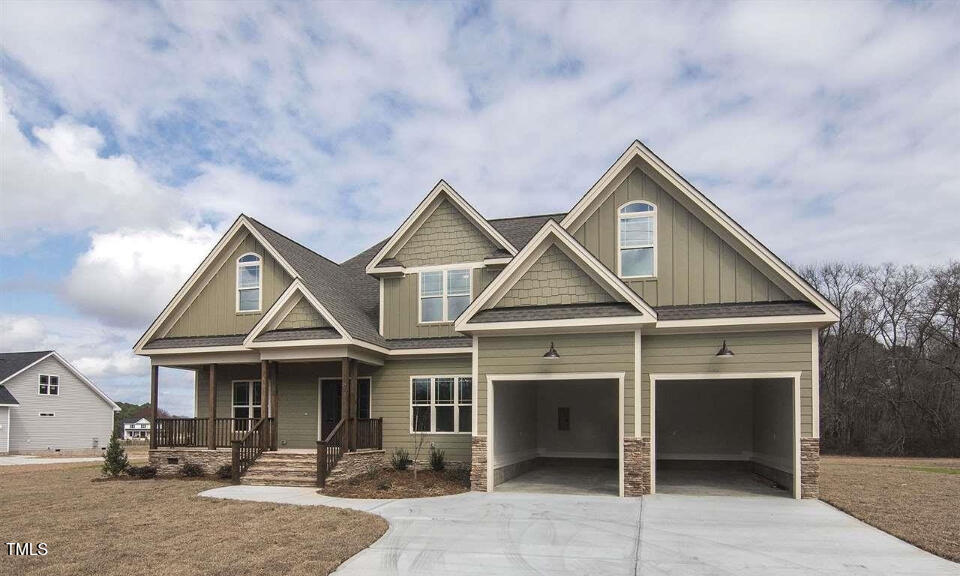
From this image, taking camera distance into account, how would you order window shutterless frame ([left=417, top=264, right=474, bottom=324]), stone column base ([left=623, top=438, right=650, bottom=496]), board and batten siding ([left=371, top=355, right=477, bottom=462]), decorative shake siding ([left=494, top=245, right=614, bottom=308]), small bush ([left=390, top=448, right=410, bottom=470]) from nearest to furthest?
stone column base ([left=623, top=438, right=650, bottom=496]), decorative shake siding ([left=494, top=245, right=614, bottom=308]), small bush ([left=390, top=448, right=410, bottom=470]), board and batten siding ([left=371, top=355, right=477, bottom=462]), window shutterless frame ([left=417, top=264, right=474, bottom=324])

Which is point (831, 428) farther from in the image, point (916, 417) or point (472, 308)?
point (472, 308)

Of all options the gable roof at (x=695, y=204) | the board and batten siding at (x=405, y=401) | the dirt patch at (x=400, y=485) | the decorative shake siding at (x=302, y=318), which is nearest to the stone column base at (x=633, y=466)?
the dirt patch at (x=400, y=485)

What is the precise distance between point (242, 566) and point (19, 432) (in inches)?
1481

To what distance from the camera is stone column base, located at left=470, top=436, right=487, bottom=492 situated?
14555mm

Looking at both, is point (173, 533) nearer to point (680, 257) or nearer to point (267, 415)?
point (267, 415)

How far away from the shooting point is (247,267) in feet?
64.0

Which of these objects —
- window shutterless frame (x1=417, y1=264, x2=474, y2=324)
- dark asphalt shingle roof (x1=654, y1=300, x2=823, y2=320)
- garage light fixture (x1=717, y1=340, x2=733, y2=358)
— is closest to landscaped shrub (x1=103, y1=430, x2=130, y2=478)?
window shutterless frame (x1=417, y1=264, x2=474, y2=324)

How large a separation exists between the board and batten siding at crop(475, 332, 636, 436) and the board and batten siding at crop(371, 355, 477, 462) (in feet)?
10.9

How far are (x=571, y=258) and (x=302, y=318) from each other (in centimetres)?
699

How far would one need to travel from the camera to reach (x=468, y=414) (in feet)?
59.1

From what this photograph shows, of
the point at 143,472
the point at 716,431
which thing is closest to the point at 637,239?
the point at 716,431

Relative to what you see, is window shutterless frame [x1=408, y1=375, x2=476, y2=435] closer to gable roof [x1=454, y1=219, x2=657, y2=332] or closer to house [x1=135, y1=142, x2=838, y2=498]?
house [x1=135, y1=142, x2=838, y2=498]

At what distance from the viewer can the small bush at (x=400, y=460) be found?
17641 mm

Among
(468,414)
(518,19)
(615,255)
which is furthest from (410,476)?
(518,19)
